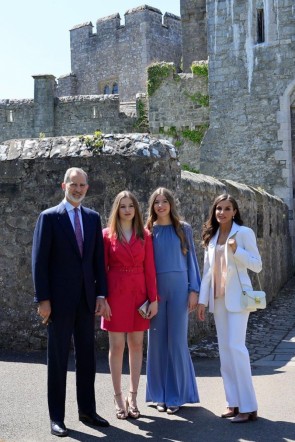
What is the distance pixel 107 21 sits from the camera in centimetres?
3541

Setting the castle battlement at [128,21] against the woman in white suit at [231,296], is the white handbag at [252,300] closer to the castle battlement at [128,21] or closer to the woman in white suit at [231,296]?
the woman in white suit at [231,296]

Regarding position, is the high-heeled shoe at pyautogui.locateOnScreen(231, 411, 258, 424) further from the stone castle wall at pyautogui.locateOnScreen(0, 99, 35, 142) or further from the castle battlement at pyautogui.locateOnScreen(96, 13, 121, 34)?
the castle battlement at pyautogui.locateOnScreen(96, 13, 121, 34)

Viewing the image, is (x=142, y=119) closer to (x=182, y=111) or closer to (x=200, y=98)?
(x=182, y=111)

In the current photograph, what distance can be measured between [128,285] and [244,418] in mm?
1258

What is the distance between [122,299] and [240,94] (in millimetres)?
14436

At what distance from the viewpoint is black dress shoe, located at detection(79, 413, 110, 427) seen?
196 inches

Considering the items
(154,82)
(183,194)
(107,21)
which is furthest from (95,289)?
(107,21)

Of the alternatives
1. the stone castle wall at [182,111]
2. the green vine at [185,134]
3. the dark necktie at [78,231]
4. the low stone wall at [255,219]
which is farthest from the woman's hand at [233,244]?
the green vine at [185,134]

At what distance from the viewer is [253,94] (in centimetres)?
1880

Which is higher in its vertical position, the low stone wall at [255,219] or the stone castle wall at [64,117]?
the stone castle wall at [64,117]

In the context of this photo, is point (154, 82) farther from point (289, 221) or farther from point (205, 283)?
point (205, 283)

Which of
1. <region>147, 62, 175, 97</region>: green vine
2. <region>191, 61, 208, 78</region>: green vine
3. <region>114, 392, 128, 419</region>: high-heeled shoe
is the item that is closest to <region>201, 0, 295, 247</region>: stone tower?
<region>191, 61, 208, 78</region>: green vine

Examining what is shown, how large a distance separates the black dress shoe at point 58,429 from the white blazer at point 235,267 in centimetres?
137

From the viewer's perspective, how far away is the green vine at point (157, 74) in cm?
2161
